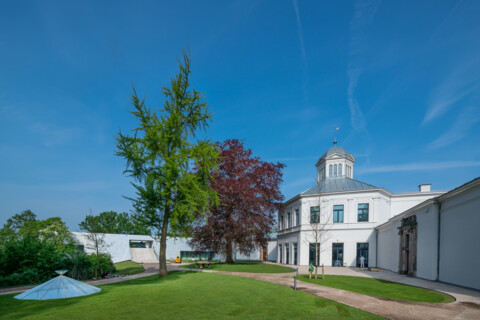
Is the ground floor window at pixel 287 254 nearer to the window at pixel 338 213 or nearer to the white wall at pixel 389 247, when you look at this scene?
the window at pixel 338 213

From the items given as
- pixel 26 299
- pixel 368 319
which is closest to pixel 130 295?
pixel 26 299

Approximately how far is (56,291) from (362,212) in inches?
1254

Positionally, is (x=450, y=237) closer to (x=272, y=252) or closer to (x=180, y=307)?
(x=180, y=307)

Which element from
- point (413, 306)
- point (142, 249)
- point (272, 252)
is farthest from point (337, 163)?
point (142, 249)

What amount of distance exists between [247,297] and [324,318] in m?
3.49

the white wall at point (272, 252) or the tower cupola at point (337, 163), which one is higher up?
the tower cupola at point (337, 163)

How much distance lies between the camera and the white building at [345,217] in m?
34.2

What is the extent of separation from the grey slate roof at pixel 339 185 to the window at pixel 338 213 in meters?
2.16

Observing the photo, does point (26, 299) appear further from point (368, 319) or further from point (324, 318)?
point (368, 319)

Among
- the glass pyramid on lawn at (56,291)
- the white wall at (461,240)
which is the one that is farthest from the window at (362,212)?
the glass pyramid on lawn at (56,291)

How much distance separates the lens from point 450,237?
1752 cm

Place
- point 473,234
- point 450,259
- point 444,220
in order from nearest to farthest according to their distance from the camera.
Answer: point 473,234 < point 450,259 < point 444,220

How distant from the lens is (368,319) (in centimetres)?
843

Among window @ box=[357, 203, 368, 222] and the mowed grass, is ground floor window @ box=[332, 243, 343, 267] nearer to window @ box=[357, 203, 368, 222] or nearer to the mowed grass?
window @ box=[357, 203, 368, 222]
